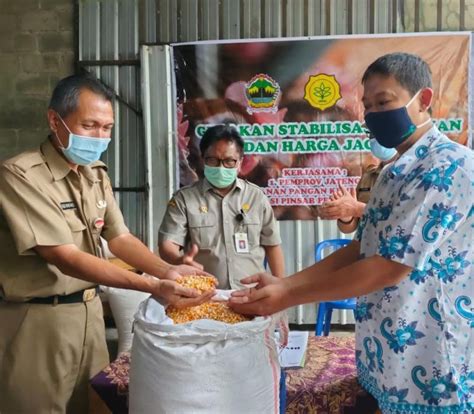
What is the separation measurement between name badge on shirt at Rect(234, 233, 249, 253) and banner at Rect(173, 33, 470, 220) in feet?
6.17

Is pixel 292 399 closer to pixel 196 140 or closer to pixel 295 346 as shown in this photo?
Answer: pixel 295 346

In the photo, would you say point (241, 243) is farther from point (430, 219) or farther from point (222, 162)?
point (430, 219)

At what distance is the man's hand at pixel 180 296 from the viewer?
5.74 feet

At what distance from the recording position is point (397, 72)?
1.49m

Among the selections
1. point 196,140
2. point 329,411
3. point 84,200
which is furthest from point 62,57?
point 329,411

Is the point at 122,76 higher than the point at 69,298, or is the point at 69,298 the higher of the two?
the point at 122,76

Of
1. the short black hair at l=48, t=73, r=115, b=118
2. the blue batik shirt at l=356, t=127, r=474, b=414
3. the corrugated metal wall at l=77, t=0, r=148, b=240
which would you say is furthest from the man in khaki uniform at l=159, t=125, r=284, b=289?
the corrugated metal wall at l=77, t=0, r=148, b=240

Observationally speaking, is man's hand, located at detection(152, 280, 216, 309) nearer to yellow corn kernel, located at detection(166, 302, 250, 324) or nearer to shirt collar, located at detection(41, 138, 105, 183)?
yellow corn kernel, located at detection(166, 302, 250, 324)

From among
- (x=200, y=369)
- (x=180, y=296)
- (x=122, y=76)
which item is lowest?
(x=200, y=369)

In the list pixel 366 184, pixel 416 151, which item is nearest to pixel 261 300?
pixel 416 151

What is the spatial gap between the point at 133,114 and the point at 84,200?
3.03 metres

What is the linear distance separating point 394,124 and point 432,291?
474 millimetres

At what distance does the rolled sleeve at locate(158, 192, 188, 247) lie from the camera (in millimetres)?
2906

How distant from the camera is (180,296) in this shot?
1.76 m
